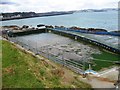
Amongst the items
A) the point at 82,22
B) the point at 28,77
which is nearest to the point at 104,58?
the point at 28,77

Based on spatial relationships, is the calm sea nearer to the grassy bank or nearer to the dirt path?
the dirt path

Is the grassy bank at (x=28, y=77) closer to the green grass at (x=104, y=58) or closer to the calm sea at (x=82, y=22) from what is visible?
the green grass at (x=104, y=58)

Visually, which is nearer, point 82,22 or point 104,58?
point 104,58

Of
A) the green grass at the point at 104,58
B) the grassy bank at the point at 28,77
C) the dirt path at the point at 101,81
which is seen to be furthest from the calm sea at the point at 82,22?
the grassy bank at the point at 28,77

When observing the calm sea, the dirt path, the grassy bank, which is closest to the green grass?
the dirt path

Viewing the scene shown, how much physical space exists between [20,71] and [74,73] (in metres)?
4.26

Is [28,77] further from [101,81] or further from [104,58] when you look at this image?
[104,58]

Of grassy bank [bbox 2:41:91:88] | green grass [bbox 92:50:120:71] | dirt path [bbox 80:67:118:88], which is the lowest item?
green grass [bbox 92:50:120:71]

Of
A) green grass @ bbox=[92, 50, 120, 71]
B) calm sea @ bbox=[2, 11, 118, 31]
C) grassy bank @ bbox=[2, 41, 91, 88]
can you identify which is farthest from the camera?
calm sea @ bbox=[2, 11, 118, 31]

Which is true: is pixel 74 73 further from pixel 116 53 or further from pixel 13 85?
pixel 116 53

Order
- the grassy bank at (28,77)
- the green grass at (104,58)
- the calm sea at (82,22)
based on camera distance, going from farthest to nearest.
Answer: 1. the calm sea at (82,22)
2. the green grass at (104,58)
3. the grassy bank at (28,77)

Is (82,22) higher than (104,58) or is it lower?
higher

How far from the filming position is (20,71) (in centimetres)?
1170

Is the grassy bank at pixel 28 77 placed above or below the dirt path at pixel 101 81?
above
